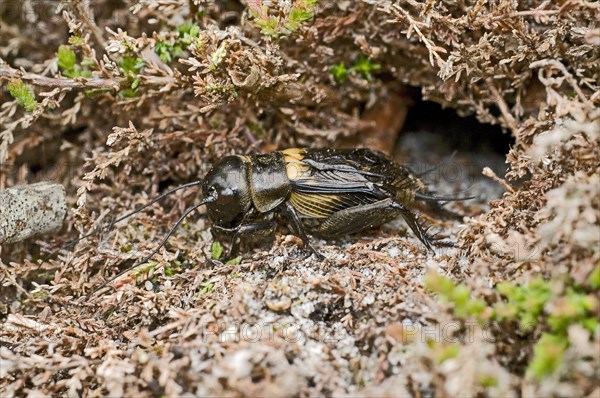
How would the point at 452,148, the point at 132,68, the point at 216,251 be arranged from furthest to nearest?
the point at 452,148, the point at 132,68, the point at 216,251

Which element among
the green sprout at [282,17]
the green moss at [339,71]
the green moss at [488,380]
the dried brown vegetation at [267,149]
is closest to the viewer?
the green moss at [488,380]

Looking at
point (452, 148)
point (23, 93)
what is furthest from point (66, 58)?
point (452, 148)

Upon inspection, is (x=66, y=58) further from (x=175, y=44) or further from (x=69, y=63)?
(x=175, y=44)

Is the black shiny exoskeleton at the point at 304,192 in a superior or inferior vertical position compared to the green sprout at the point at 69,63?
inferior

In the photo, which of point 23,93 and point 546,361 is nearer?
point 546,361

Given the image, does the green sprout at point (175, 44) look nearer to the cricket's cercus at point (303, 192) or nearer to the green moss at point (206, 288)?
the cricket's cercus at point (303, 192)

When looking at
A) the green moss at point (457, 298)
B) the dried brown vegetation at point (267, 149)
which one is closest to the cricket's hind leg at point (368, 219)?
the dried brown vegetation at point (267, 149)

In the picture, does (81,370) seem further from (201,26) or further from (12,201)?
(201,26)
